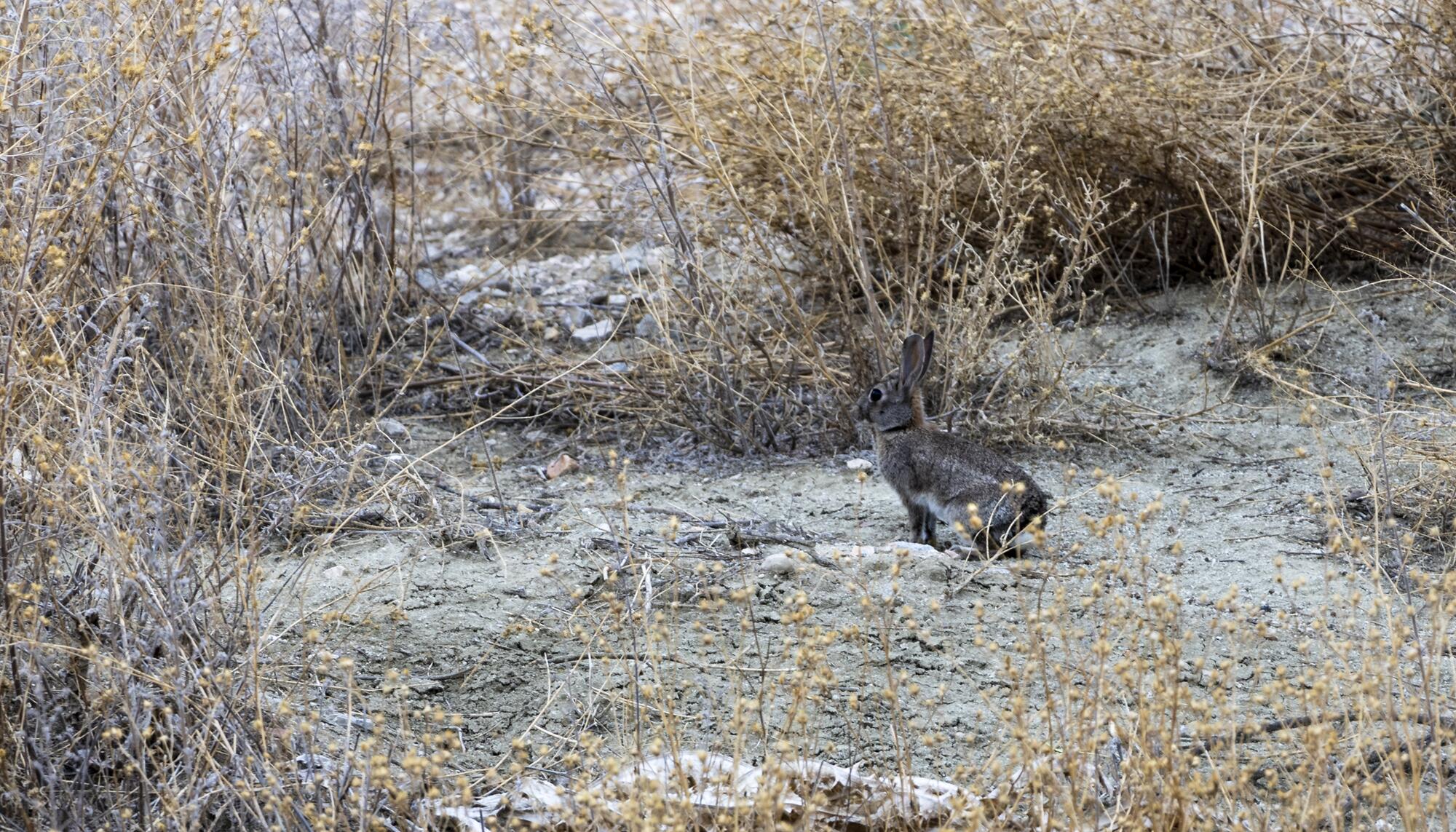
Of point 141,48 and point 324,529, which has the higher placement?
point 141,48

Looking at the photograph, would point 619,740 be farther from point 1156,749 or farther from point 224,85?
point 224,85

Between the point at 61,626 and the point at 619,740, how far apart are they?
1.31m

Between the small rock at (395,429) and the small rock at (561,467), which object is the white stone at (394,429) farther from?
the small rock at (561,467)

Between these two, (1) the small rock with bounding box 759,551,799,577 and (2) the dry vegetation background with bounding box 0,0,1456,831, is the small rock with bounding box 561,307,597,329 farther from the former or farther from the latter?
(1) the small rock with bounding box 759,551,799,577

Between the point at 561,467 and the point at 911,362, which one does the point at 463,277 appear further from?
the point at 911,362

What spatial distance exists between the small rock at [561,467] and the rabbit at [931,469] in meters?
1.23

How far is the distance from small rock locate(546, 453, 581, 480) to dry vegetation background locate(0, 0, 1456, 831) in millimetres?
313

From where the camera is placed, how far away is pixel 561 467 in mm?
6355

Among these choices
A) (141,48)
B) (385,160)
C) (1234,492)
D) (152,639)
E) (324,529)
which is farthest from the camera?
(385,160)

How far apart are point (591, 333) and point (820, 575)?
9.46 ft

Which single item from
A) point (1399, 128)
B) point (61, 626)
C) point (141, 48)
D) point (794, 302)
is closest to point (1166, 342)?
point (1399, 128)

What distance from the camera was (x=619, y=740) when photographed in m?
3.99

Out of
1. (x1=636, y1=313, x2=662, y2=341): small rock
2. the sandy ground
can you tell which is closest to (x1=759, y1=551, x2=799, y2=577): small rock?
the sandy ground

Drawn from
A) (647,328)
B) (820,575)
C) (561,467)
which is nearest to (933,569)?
(820,575)
